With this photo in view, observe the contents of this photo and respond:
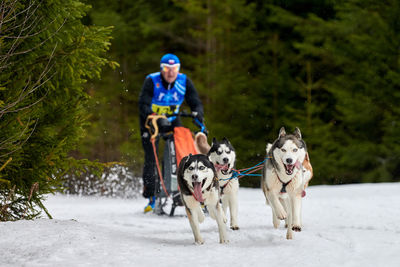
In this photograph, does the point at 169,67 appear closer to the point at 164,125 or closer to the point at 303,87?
the point at 164,125

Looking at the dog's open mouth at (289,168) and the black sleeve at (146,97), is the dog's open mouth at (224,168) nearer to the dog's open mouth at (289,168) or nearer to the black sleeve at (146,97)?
the dog's open mouth at (289,168)

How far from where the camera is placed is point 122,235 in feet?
17.8

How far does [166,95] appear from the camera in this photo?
7637 millimetres

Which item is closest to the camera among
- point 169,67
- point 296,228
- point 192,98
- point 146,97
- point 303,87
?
point 296,228

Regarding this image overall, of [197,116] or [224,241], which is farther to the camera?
[197,116]

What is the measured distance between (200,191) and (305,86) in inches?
342

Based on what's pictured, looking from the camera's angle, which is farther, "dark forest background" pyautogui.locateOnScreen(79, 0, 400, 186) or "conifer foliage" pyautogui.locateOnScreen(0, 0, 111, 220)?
"dark forest background" pyautogui.locateOnScreen(79, 0, 400, 186)

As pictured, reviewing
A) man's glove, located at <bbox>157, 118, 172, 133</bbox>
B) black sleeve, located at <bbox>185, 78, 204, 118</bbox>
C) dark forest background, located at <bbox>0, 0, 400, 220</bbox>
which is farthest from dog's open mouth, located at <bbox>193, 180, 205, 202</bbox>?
dark forest background, located at <bbox>0, 0, 400, 220</bbox>

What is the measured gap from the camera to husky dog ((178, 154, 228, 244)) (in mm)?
4922

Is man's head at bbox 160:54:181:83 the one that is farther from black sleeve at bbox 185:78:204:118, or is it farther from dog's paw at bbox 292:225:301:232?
dog's paw at bbox 292:225:301:232

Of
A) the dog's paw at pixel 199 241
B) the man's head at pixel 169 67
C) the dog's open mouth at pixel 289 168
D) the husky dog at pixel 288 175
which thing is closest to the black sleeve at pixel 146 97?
the man's head at pixel 169 67

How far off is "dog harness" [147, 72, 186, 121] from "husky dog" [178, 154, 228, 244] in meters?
2.66

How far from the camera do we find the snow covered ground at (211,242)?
4.23 m

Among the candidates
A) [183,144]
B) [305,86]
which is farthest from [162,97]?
[305,86]
